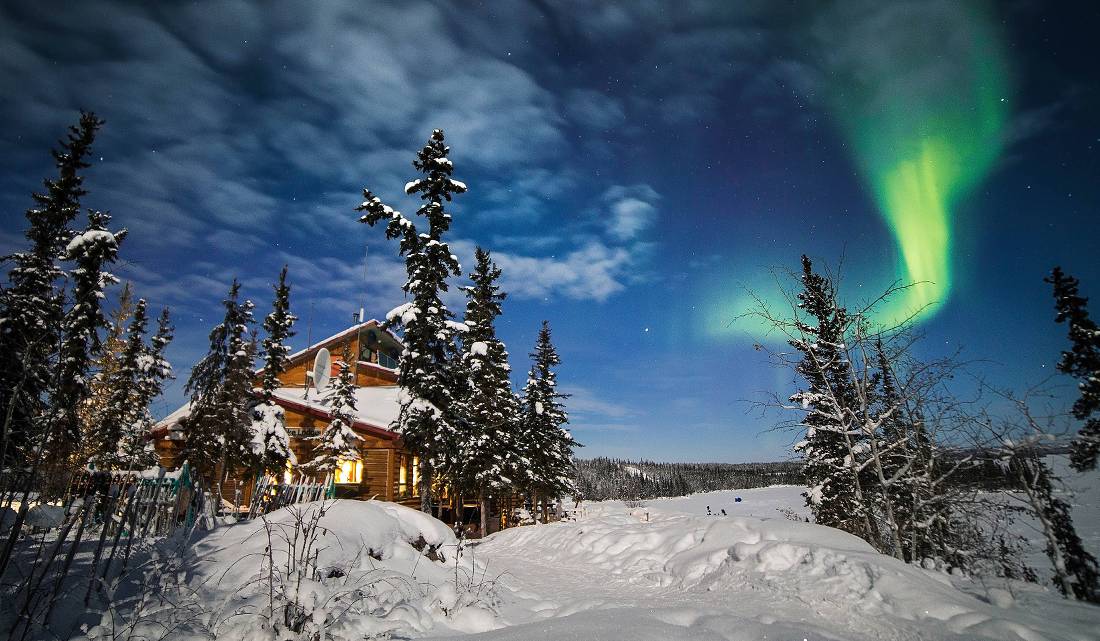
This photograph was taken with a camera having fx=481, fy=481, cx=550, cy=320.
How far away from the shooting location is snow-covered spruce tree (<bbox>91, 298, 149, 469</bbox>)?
24609mm

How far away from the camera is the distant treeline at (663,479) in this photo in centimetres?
12825

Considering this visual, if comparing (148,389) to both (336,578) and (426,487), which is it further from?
(336,578)

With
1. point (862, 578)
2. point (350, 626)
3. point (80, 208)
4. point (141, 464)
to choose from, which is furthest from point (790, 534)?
point (141, 464)

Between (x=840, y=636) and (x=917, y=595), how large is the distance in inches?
74.1

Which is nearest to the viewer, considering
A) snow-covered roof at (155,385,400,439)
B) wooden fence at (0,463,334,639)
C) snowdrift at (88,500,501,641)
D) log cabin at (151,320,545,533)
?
wooden fence at (0,463,334,639)

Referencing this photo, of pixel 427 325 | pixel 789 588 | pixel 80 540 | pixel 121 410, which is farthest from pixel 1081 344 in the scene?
pixel 121 410

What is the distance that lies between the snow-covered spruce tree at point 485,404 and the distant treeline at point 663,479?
79.0 m

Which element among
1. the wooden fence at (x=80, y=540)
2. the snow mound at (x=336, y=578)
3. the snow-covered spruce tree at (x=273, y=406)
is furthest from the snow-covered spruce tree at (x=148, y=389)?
the snow mound at (x=336, y=578)

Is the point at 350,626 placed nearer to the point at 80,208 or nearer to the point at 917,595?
the point at 917,595

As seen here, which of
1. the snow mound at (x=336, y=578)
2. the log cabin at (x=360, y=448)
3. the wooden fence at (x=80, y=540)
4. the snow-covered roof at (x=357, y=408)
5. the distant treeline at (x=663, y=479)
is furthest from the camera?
the distant treeline at (x=663, y=479)

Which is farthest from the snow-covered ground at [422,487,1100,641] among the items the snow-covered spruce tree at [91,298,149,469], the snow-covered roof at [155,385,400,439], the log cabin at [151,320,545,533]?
the snow-covered spruce tree at [91,298,149,469]

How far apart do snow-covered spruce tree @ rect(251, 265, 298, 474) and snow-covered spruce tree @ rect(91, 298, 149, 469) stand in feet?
21.9

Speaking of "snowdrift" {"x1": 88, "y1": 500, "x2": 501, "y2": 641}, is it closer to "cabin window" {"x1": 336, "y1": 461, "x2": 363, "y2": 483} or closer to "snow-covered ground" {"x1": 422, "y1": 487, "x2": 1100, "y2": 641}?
"snow-covered ground" {"x1": 422, "y1": 487, "x2": 1100, "y2": 641}

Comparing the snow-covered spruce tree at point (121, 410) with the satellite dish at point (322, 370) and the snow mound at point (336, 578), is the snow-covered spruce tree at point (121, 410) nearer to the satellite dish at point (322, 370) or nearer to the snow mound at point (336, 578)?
the satellite dish at point (322, 370)
